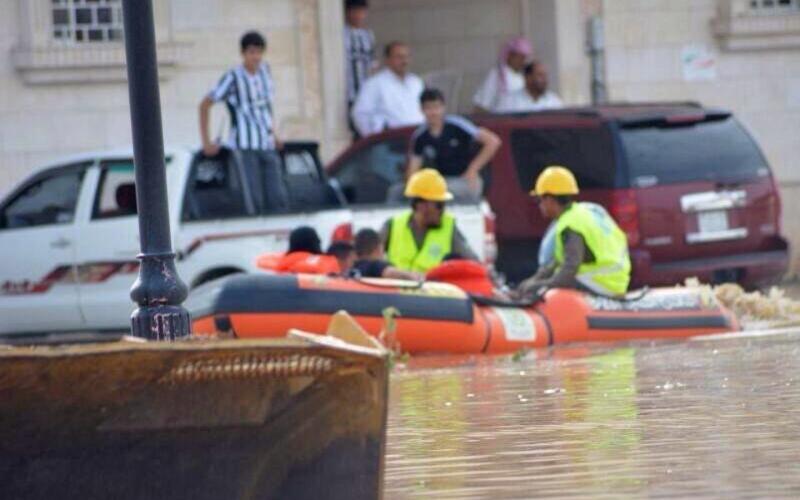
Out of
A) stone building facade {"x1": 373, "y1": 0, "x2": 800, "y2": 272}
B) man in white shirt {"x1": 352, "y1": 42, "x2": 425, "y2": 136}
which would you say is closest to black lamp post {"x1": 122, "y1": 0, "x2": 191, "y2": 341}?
man in white shirt {"x1": 352, "y1": 42, "x2": 425, "y2": 136}

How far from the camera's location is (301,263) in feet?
45.5

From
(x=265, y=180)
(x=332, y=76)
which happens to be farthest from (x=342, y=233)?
(x=332, y=76)

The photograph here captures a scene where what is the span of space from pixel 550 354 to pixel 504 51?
26.1 ft

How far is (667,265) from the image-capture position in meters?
16.3

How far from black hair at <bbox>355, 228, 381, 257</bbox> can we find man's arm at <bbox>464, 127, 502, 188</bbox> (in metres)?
2.52

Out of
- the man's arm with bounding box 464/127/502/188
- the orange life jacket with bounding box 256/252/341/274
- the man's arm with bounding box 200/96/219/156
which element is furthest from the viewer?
the man's arm with bounding box 464/127/502/188

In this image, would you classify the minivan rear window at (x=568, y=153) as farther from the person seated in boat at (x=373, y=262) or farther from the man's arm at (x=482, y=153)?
the person seated in boat at (x=373, y=262)

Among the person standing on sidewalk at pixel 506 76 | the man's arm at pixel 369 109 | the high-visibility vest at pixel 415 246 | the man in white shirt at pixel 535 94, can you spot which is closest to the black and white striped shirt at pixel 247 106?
the high-visibility vest at pixel 415 246

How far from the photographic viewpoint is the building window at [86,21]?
A: 763 inches

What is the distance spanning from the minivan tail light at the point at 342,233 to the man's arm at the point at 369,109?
13.7 ft

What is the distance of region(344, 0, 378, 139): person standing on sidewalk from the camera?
794 inches

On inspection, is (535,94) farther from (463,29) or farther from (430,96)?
(430,96)

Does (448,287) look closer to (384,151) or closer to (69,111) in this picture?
(384,151)

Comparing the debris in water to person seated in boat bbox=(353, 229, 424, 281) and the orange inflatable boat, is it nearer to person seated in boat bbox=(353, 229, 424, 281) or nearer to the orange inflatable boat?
the orange inflatable boat
